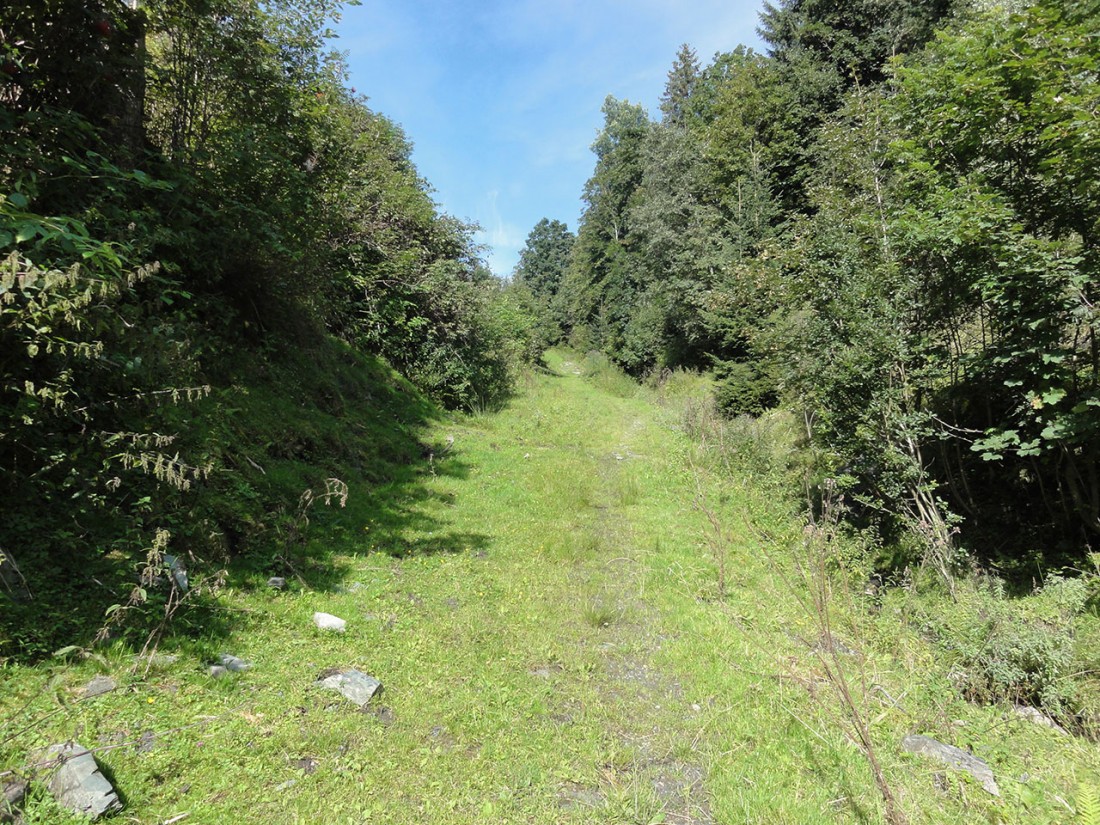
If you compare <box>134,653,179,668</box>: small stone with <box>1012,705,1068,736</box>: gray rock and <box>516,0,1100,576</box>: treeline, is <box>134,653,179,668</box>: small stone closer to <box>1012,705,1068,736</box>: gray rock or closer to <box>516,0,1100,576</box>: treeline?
<box>1012,705,1068,736</box>: gray rock

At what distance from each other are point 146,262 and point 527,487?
→ 674 centimetres

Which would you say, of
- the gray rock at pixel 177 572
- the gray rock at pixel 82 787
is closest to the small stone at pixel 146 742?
the gray rock at pixel 82 787

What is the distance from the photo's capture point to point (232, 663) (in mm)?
3646

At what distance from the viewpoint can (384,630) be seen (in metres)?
4.64

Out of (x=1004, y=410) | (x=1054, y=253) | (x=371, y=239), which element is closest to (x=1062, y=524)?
(x=1004, y=410)

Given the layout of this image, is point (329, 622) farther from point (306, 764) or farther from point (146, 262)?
point (146, 262)

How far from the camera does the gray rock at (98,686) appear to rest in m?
2.92

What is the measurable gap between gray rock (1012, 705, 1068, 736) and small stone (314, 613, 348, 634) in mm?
6077

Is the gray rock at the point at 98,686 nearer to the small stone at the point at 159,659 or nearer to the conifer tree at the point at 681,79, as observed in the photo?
the small stone at the point at 159,659

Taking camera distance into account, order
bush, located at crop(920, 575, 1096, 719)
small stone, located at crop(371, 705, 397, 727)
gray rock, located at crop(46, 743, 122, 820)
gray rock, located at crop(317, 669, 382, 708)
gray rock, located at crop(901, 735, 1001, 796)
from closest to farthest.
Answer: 1. gray rock, located at crop(46, 743, 122, 820)
2. gray rock, located at crop(901, 735, 1001, 796)
3. small stone, located at crop(371, 705, 397, 727)
4. gray rock, located at crop(317, 669, 382, 708)
5. bush, located at crop(920, 575, 1096, 719)

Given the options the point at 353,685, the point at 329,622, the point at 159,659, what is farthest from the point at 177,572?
the point at 353,685

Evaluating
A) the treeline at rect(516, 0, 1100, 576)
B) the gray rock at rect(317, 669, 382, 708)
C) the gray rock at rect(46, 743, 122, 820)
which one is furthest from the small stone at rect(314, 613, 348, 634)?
the treeline at rect(516, 0, 1100, 576)

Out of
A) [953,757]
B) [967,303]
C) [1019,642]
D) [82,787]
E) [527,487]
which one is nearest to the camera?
[82,787]

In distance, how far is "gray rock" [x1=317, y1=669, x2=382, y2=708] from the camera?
3686 mm
